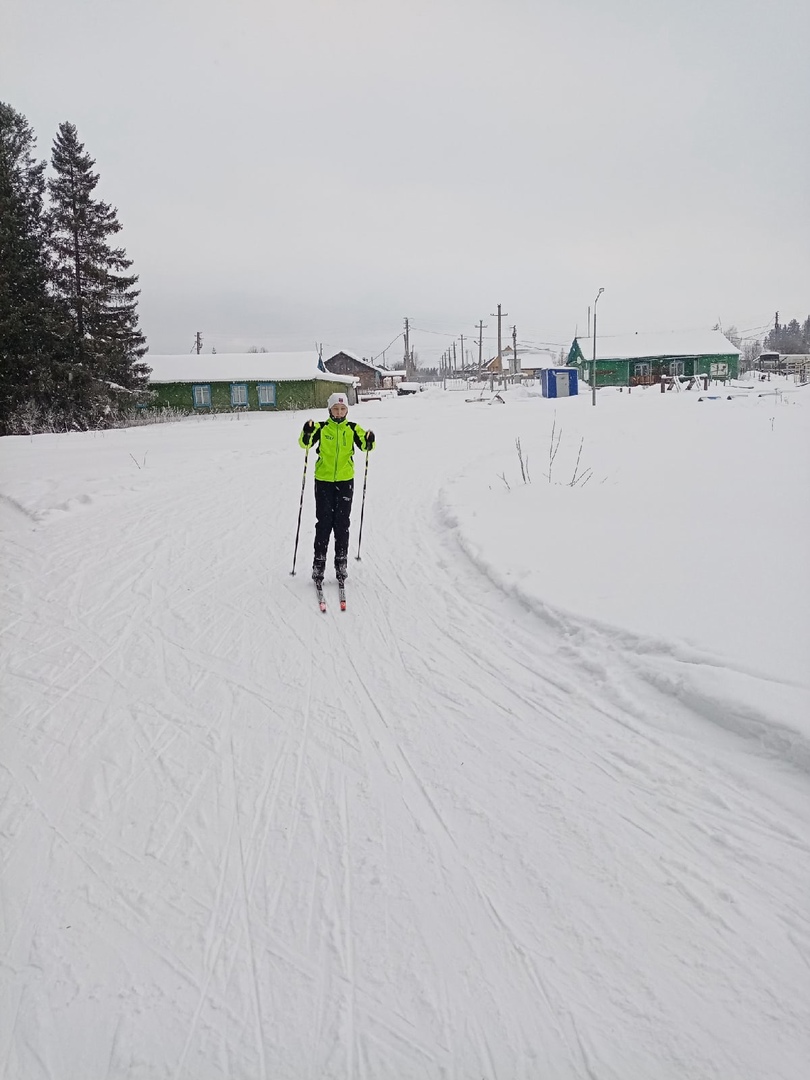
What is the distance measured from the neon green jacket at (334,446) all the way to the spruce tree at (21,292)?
83.7ft

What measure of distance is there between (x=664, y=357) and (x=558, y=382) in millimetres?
17861

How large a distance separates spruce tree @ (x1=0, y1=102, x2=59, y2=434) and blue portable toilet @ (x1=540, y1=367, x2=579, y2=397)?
29410 mm

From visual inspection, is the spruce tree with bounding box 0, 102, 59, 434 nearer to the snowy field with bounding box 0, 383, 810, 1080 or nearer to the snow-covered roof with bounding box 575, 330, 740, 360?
the snowy field with bounding box 0, 383, 810, 1080

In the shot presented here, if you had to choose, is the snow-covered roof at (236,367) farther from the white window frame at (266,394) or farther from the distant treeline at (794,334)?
the distant treeline at (794,334)

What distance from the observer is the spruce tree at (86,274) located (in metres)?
28.5

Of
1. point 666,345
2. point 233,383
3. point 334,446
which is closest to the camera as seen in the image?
point 334,446

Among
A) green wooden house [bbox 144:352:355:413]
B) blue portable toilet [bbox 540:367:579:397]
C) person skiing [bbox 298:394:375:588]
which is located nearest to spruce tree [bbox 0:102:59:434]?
green wooden house [bbox 144:352:355:413]

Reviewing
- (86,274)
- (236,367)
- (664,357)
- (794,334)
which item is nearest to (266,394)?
(236,367)

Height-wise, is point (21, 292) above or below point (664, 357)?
below

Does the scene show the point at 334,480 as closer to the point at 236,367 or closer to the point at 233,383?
the point at 233,383

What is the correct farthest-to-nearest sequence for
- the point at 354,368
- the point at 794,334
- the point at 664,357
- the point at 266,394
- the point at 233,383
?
the point at 354,368
the point at 664,357
the point at 266,394
the point at 233,383
the point at 794,334

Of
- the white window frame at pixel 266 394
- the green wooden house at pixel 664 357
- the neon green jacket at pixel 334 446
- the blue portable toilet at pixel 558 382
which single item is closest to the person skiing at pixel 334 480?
the neon green jacket at pixel 334 446

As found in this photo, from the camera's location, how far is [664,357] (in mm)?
54688

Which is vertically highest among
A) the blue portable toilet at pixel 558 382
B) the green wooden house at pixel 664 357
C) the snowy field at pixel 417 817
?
the green wooden house at pixel 664 357
